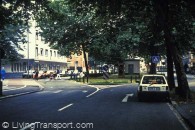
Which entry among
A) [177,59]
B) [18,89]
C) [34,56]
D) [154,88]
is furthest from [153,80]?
[34,56]

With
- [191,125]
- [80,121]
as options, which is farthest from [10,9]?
[191,125]

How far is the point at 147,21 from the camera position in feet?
92.8

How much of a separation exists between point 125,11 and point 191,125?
16230mm

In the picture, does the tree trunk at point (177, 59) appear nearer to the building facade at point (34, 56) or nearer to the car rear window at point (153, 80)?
the car rear window at point (153, 80)

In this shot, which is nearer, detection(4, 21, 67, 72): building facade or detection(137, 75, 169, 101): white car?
detection(137, 75, 169, 101): white car

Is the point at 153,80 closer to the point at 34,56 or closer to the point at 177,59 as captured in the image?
the point at 177,59

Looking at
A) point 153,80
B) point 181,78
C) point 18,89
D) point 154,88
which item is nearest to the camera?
point 154,88

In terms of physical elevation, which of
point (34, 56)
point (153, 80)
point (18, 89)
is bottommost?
point (18, 89)

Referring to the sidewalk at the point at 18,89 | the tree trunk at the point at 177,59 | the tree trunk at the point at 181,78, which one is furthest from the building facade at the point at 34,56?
the tree trunk at the point at 181,78

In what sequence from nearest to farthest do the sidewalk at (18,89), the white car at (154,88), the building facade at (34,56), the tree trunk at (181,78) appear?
the white car at (154,88), the tree trunk at (181,78), the sidewalk at (18,89), the building facade at (34,56)

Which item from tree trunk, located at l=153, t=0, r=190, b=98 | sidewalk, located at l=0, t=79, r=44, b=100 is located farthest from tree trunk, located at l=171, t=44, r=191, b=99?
sidewalk, located at l=0, t=79, r=44, b=100

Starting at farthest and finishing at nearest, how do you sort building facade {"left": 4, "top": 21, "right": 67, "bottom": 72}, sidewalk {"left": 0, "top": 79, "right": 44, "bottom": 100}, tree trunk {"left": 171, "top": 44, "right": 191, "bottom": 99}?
building facade {"left": 4, "top": 21, "right": 67, "bottom": 72}
sidewalk {"left": 0, "top": 79, "right": 44, "bottom": 100}
tree trunk {"left": 171, "top": 44, "right": 191, "bottom": 99}

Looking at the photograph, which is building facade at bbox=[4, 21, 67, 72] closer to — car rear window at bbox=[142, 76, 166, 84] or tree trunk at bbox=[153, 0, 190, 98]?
tree trunk at bbox=[153, 0, 190, 98]

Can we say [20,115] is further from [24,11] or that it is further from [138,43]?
[138,43]
